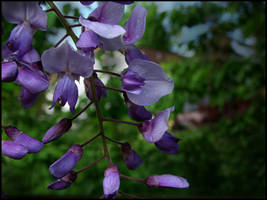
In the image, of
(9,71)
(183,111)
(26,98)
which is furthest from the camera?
(183,111)

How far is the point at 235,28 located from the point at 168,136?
1.45m

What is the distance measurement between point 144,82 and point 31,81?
0.39 feet

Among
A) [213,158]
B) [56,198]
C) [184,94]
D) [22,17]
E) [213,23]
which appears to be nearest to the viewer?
[22,17]

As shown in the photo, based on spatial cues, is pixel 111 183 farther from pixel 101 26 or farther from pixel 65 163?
pixel 101 26

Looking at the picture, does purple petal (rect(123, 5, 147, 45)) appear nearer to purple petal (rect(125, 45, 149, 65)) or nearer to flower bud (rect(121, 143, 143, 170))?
purple petal (rect(125, 45, 149, 65))

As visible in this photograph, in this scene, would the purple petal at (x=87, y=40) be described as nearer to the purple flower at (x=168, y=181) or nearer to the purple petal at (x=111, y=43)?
the purple petal at (x=111, y=43)

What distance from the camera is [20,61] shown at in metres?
0.30

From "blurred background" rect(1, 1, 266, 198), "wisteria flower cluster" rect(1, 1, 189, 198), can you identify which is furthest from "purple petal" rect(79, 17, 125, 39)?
"blurred background" rect(1, 1, 266, 198)

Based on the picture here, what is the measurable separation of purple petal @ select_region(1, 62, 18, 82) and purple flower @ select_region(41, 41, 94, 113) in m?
0.03

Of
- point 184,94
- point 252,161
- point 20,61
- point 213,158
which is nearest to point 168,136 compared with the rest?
point 20,61

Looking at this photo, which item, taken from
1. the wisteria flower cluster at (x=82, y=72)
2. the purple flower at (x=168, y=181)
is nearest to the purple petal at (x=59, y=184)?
the wisteria flower cluster at (x=82, y=72)

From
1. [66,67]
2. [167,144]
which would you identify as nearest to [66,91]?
[66,67]

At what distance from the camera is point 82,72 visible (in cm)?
31

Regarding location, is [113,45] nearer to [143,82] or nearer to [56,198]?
[143,82]
